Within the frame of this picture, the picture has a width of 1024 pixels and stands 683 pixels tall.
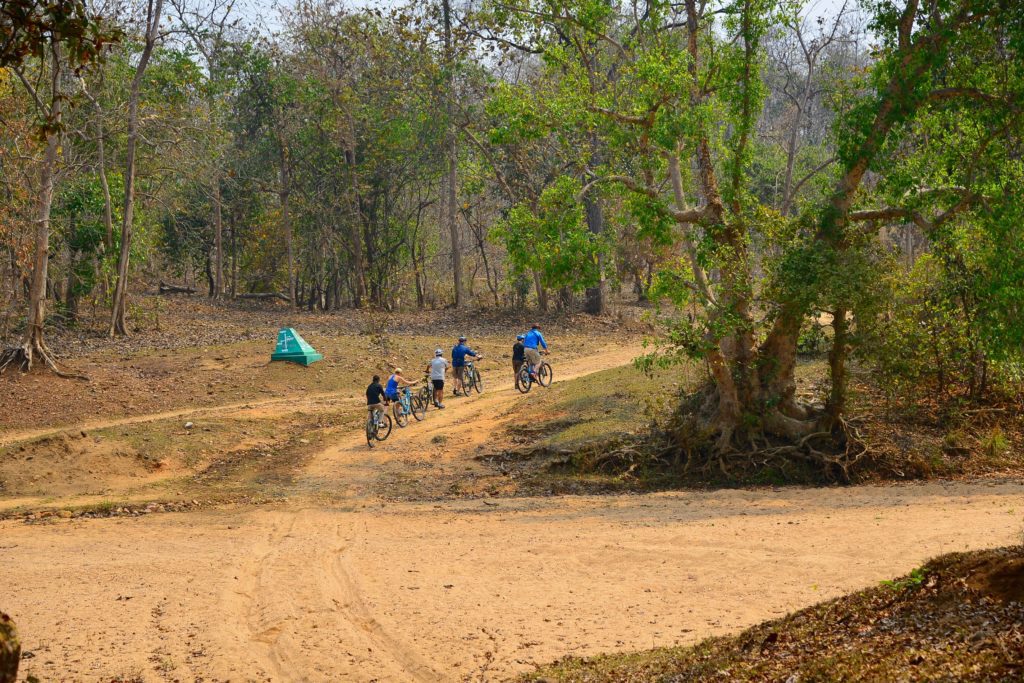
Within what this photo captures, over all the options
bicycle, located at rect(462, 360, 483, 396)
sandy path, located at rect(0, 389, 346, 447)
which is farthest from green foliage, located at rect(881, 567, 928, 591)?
bicycle, located at rect(462, 360, 483, 396)

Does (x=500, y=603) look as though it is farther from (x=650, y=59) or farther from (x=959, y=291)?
(x=959, y=291)

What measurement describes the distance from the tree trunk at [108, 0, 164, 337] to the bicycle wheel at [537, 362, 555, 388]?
14009 mm

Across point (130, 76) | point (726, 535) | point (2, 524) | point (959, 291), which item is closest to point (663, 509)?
point (726, 535)

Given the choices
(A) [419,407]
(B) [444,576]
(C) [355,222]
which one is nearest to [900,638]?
(B) [444,576]

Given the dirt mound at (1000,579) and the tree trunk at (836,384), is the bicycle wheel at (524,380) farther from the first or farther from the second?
the dirt mound at (1000,579)

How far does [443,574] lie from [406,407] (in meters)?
10.8

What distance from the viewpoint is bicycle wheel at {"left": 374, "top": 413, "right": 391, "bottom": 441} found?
21172mm

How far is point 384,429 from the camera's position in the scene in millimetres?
21359

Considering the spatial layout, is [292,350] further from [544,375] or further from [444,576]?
[444,576]

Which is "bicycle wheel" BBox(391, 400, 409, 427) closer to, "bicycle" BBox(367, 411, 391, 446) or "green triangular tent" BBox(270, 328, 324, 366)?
"bicycle" BBox(367, 411, 391, 446)

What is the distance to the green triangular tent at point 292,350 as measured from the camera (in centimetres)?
2822

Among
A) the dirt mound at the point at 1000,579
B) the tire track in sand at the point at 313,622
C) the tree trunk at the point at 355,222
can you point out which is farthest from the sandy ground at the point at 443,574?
the tree trunk at the point at 355,222

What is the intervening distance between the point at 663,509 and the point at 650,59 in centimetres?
713

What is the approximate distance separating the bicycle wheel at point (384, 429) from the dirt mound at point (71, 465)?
166 inches
